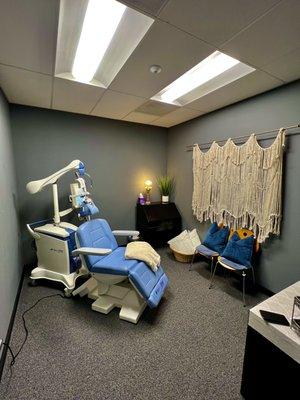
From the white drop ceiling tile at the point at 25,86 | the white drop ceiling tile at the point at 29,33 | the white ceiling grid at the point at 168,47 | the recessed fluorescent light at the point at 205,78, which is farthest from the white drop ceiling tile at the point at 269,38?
the white drop ceiling tile at the point at 25,86

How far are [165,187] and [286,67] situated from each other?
2.54 meters

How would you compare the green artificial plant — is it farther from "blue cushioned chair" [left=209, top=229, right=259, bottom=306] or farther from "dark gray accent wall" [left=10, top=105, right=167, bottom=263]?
"blue cushioned chair" [left=209, top=229, right=259, bottom=306]

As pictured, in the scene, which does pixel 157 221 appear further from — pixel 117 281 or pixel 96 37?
pixel 96 37

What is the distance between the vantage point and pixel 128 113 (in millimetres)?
3059

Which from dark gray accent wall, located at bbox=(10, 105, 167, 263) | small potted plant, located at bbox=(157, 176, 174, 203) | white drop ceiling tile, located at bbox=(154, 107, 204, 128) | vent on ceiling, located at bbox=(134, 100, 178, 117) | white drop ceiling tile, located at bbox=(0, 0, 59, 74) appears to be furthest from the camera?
small potted plant, located at bbox=(157, 176, 174, 203)

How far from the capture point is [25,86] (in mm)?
2148

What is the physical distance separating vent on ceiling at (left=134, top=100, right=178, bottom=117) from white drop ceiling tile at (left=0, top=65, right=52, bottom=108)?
3.77 ft

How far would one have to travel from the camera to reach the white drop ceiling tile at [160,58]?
138 centimetres

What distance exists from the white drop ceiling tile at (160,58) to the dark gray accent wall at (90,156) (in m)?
1.30

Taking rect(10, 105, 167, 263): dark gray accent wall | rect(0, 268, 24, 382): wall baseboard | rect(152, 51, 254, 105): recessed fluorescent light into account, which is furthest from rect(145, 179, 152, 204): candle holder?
rect(0, 268, 24, 382): wall baseboard

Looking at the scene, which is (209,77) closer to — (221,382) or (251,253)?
(251,253)

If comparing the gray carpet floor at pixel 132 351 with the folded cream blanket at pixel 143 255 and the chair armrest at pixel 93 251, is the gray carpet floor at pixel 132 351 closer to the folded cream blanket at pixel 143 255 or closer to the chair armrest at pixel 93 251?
the folded cream blanket at pixel 143 255

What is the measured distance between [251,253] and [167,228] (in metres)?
1.61

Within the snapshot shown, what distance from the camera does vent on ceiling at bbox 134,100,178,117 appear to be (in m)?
2.69
